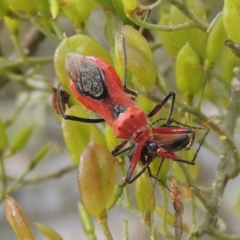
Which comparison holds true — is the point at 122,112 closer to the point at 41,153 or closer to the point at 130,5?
the point at 130,5

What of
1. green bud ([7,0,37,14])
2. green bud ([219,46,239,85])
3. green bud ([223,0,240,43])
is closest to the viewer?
green bud ([223,0,240,43])

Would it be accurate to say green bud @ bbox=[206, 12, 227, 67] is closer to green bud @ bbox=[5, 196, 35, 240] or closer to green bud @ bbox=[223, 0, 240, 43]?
green bud @ bbox=[223, 0, 240, 43]

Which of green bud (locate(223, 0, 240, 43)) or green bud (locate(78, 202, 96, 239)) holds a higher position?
green bud (locate(223, 0, 240, 43))

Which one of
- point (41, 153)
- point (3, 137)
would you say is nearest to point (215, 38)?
point (3, 137)

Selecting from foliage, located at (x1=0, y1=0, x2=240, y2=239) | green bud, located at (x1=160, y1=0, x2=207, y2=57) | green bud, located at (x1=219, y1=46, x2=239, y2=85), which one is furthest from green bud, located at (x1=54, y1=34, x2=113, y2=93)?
green bud, located at (x1=219, y1=46, x2=239, y2=85)

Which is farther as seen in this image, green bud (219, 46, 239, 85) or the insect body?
green bud (219, 46, 239, 85)

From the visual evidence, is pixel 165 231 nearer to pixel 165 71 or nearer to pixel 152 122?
pixel 152 122

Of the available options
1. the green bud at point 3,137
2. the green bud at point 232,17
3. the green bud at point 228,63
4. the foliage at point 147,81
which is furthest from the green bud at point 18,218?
the green bud at point 228,63

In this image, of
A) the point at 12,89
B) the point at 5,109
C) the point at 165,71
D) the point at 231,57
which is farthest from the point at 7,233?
the point at 231,57
